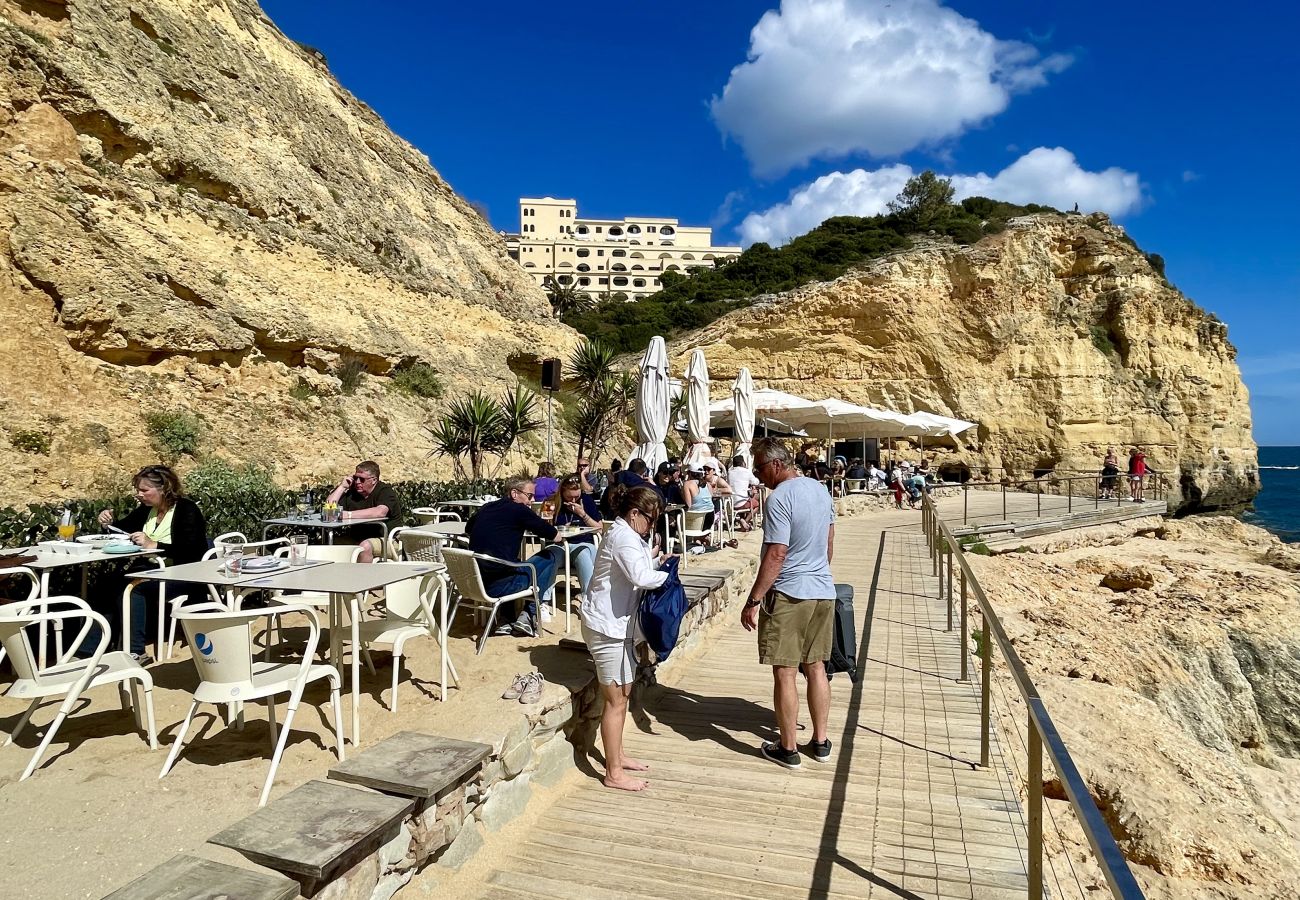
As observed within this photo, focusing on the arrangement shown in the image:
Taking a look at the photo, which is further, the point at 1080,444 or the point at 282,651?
the point at 1080,444

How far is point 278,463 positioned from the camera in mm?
13273

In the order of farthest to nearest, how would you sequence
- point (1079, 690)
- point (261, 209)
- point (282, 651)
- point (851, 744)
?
point (261, 209), point (1079, 690), point (282, 651), point (851, 744)

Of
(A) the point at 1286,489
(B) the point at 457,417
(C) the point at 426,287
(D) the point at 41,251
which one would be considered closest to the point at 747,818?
(B) the point at 457,417

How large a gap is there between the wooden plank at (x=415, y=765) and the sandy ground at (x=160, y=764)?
19 cm

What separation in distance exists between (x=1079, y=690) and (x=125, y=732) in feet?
26.2

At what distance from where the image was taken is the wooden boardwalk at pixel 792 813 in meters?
2.72

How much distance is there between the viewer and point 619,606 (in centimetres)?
341

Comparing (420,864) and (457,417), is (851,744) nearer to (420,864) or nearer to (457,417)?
(420,864)

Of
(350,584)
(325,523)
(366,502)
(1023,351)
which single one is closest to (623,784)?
(350,584)

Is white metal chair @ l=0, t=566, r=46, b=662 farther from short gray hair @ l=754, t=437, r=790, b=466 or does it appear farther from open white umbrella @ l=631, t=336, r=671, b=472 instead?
open white umbrella @ l=631, t=336, r=671, b=472

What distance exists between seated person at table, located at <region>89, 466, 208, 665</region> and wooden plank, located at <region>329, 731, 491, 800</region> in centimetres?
252

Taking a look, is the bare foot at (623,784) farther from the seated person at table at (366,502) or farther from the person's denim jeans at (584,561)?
the seated person at table at (366,502)

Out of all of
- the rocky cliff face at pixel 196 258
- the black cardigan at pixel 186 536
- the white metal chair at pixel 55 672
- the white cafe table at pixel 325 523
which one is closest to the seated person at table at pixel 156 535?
the black cardigan at pixel 186 536

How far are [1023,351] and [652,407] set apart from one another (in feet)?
84.3
